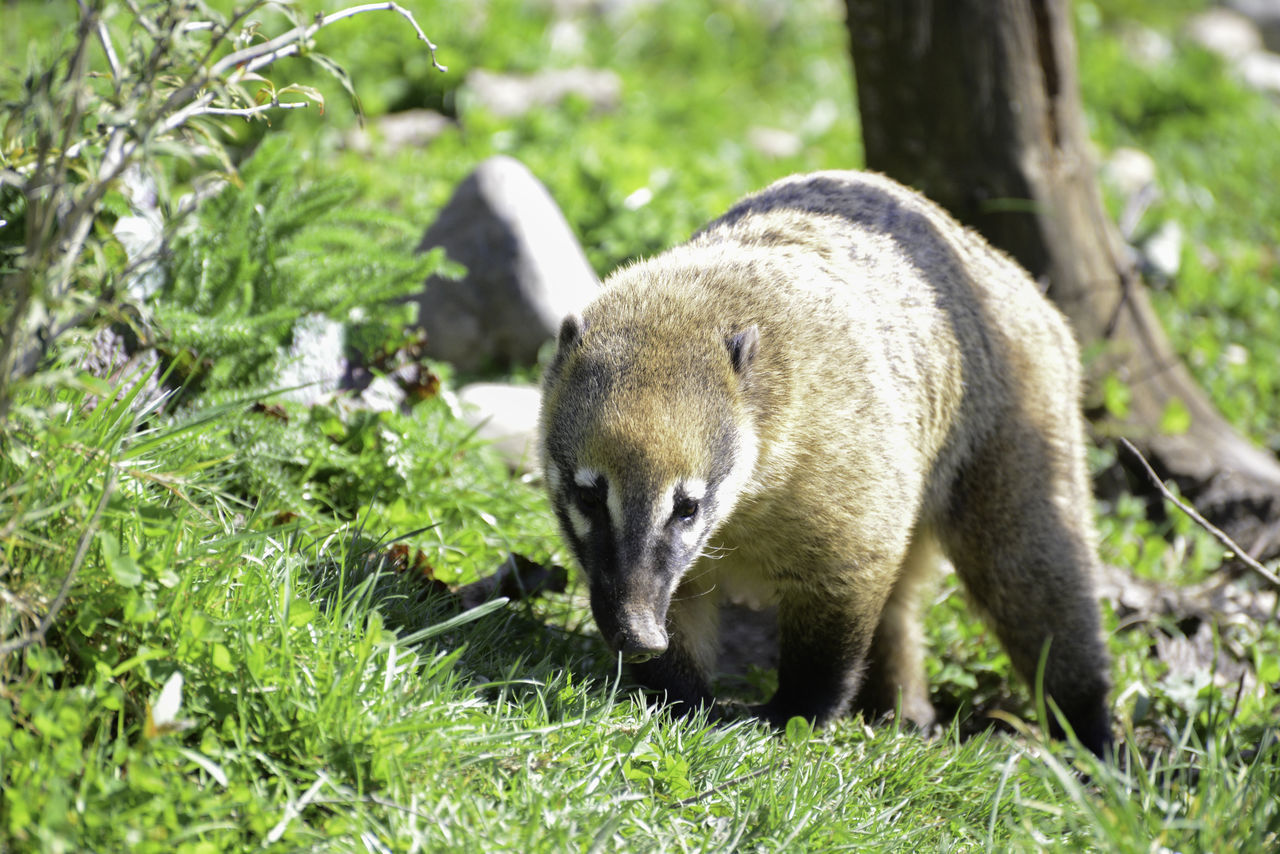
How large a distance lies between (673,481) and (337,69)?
141cm

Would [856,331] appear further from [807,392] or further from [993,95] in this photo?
[993,95]

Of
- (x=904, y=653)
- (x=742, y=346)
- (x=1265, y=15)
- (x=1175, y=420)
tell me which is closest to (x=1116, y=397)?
(x=1175, y=420)

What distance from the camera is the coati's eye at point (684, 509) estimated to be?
3.21m

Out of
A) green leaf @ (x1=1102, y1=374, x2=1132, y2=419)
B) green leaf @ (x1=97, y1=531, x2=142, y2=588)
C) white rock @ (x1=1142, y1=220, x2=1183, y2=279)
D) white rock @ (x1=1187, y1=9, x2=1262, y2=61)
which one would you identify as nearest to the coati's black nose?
green leaf @ (x1=97, y1=531, x2=142, y2=588)

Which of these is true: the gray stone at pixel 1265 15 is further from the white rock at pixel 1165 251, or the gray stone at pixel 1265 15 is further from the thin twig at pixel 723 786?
the thin twig at pixel 723 786

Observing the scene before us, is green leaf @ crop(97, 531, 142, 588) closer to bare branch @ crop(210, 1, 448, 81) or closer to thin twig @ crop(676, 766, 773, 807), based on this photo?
bare branch @ crop(210, 1, 448, 81)

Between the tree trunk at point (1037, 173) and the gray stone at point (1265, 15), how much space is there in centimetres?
949

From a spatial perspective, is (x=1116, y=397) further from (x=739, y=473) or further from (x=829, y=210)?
(x=739, y=473)

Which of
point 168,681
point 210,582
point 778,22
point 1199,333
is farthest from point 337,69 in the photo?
point 778,22

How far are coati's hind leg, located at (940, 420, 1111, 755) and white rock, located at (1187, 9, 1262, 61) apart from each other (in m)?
9.90

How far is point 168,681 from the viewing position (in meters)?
2.64

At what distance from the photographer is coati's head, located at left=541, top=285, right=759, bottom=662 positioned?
3.15 metres

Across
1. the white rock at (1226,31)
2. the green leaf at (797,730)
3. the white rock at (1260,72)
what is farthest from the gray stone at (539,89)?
the white rock at (1226,31)

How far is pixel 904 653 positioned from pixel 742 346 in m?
1.74
